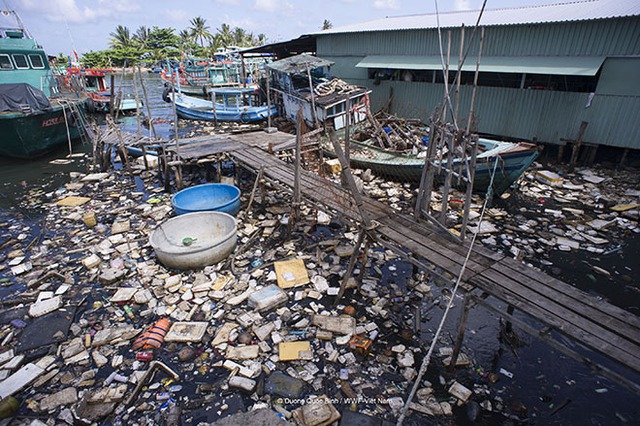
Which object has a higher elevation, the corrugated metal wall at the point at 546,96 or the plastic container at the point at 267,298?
the corrugated metal wall at the point at 546,96

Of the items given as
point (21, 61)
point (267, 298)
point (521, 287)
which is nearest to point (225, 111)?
point (21, 61)

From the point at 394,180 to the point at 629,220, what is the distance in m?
5.50

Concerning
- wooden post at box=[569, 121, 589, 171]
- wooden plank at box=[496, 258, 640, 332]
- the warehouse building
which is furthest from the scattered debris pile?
the warehouse building

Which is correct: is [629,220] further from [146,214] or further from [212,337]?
[146,214]

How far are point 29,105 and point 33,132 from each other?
97cm

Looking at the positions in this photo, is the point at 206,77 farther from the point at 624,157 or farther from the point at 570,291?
the point at 570,291

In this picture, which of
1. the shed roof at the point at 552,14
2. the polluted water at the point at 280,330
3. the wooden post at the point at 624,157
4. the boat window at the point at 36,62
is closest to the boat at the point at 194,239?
the polluted water at the point at 280,330

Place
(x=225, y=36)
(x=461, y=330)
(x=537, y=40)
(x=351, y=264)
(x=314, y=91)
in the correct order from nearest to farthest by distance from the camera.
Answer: (x=461, y=330) < (x=351, y=264) < (x=537, y=40) < (x=314, y=91) < (x=225, y=36)

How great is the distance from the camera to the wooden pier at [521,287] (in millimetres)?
3010

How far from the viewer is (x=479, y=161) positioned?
26.0ft

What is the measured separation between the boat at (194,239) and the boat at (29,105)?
32.1 feet

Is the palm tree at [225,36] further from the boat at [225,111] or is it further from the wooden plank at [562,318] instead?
the wooden plank at [562,318]

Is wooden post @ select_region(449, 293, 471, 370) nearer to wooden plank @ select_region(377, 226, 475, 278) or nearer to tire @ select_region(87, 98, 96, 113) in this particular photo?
wooden plank @ select_region(377, 226, 475, 278)

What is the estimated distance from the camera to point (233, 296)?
5453 mm
